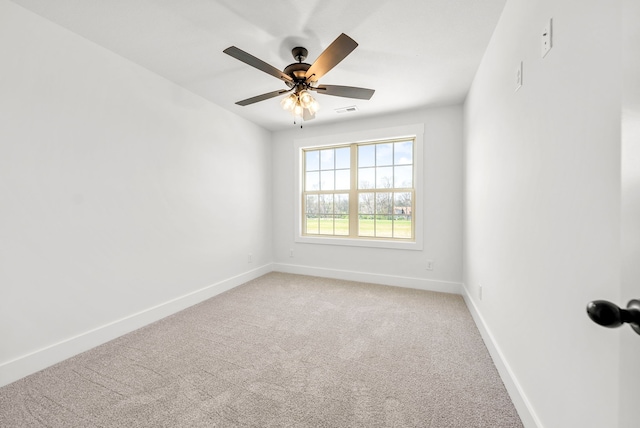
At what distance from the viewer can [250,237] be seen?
13.0 feet

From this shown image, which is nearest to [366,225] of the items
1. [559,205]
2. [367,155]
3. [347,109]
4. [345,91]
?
[367,155]

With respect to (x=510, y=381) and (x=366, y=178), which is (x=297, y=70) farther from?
(x=510, y=381)

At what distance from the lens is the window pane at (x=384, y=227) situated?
3.85 m

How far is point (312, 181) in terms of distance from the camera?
439 cm

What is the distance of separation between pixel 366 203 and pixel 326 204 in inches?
27.1

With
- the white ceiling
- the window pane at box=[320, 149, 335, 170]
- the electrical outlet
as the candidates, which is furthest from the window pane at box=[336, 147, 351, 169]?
the electrical outlet

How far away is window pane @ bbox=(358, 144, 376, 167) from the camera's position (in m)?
3.95

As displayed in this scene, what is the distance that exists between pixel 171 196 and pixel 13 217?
1173 mm

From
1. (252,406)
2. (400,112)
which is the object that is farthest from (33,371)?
(400,112)

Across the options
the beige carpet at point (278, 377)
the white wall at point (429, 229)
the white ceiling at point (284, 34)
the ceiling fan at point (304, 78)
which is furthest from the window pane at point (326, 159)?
the beige carpet at point (278, 377)

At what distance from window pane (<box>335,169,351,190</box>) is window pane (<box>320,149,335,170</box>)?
0.17 meters

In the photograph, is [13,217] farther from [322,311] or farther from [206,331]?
[322,311]

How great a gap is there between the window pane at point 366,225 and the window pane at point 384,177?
51cm

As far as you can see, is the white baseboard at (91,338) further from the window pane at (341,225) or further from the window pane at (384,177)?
the window pane at (384,177)
